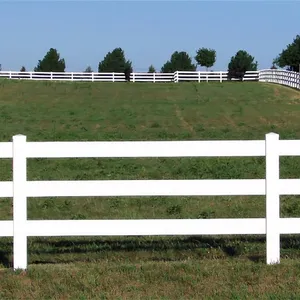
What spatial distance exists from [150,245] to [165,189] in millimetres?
1533

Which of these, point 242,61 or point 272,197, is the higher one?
point 242,61

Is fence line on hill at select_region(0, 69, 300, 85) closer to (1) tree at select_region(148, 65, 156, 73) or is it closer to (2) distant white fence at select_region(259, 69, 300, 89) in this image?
(2) distant white fence at select_region(259, 69, 300, 89)

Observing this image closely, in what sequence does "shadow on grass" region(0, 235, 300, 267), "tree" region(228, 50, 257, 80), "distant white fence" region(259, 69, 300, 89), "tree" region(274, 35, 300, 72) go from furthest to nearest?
"tree" region(228, 50, 257, 80) < "tree" region(274, 35, 300, 72) < "distant white fence" region(259, 69, 300, 89) < "shadow on grass" region(0, 235, 300, 267)

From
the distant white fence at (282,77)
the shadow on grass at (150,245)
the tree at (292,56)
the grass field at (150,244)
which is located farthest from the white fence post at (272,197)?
the tree at (292,56)

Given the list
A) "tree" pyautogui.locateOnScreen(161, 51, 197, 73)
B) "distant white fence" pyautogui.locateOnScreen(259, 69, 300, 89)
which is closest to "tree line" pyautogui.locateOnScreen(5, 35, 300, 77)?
"tree" pyautogui.locateOnScreen(161, 51, 197, 73)

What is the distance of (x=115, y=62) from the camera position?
85.2m

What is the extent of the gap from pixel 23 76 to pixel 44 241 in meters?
62.4

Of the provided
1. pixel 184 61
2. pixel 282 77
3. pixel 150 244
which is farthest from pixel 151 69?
pixel 150 244

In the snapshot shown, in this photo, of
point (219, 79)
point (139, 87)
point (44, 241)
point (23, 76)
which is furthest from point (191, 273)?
point (23, 76)

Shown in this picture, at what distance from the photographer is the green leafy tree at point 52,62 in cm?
8356

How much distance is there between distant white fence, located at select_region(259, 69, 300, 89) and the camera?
4735cm

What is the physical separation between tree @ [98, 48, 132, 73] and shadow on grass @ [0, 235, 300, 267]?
7504 centimetres

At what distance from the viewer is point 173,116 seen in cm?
3006

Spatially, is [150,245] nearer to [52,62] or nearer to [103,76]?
[103,76]
